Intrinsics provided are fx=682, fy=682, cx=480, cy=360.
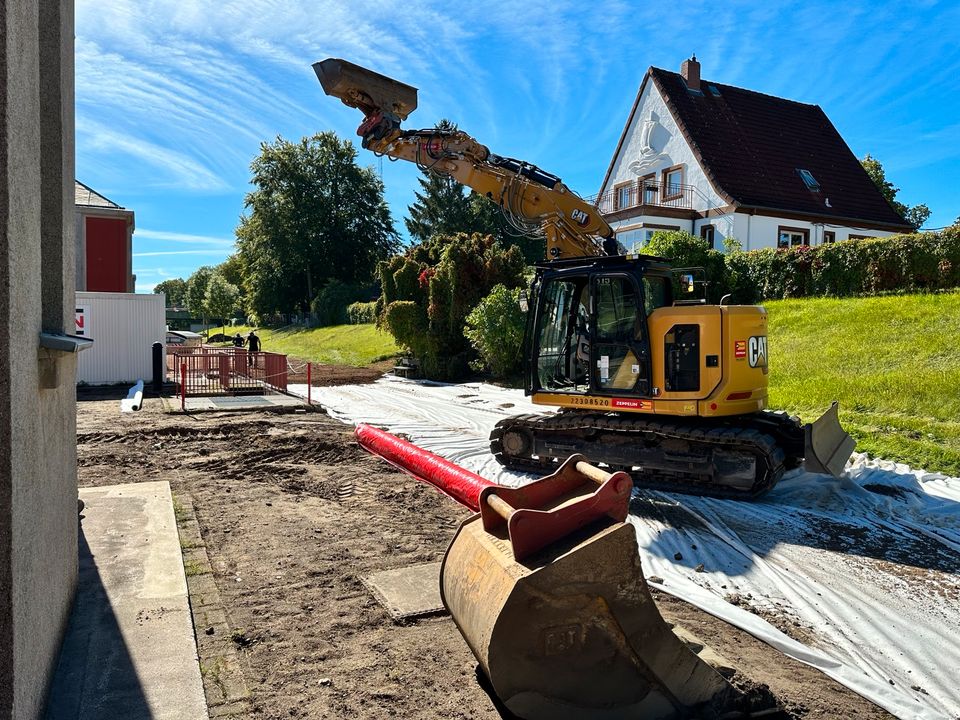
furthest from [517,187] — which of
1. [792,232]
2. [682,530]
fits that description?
[792,232]

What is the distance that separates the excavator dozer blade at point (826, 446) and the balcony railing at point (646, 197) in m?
19.0

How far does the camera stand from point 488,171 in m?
10.2

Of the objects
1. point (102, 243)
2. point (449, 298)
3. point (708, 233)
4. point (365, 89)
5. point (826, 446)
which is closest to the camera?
point (826, 446)

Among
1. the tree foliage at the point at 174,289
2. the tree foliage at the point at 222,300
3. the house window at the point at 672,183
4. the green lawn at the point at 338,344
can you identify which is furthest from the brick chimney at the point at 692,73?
the tree foliage at the point at 174,289

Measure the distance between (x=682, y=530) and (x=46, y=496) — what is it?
522 centimetres

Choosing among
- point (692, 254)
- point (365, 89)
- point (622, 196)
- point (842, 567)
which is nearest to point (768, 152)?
point (622, 196)

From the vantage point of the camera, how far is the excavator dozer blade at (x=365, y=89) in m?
9.41

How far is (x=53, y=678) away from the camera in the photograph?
3660mm

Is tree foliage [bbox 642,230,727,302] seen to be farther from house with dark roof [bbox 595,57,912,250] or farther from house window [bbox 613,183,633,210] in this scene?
house window [bbox 613,183,633,210]

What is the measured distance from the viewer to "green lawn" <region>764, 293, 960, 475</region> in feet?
30.9

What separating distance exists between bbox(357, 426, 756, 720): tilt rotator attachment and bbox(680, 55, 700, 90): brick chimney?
97.5ft

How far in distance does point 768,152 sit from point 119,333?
2531cm

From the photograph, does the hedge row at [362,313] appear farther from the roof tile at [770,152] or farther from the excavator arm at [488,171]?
the excavator arm at [488,171]

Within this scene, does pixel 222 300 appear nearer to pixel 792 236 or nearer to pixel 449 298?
pixel 449 298
